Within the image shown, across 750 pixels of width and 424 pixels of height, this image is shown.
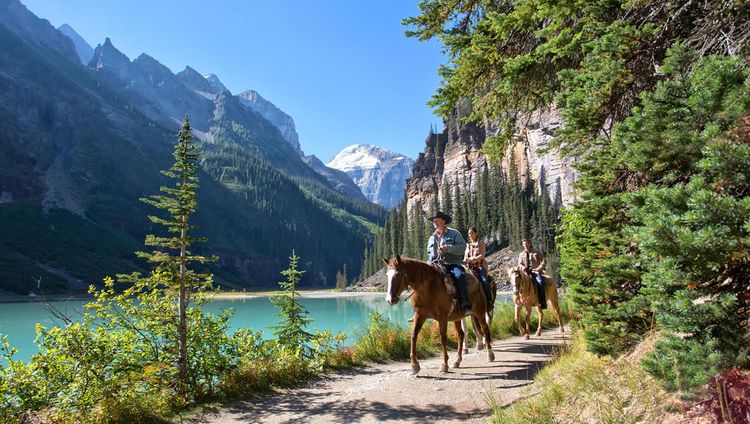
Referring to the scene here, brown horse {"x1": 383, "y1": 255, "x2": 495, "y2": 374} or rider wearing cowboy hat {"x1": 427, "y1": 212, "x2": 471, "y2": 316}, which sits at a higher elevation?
rider wearing cowboy hat {"x1": 427, "y1": 212, "x2": 471, "y2": 316}

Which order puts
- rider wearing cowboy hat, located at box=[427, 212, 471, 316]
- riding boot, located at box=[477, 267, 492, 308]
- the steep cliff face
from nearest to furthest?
rider wearing cowboy hat, located at box=[427, 212, 471, 316], riding boot, located at box=[477, 267, 492, 308], the steep cliff face

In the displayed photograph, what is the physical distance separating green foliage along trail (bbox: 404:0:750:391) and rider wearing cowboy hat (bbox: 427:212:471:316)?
1.94 meters

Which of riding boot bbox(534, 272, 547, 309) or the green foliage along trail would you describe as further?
riding boot bbox(534, 272, 547, 309)

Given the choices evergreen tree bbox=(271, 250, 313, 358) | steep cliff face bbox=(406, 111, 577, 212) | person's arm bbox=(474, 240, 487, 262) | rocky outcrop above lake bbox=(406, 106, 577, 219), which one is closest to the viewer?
evergreen tree bbox=(271, 250, 313, 358)

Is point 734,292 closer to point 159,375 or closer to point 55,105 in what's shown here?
point 159,375

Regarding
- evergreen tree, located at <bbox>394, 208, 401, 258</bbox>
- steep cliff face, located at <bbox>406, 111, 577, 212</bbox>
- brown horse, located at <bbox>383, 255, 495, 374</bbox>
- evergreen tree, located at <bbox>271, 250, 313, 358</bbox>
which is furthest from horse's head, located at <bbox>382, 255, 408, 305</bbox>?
evergreen tree, located at <bbox>394, 208, 401, 258</bbox>

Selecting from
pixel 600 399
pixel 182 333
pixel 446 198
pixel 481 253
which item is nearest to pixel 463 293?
pixel 481 253

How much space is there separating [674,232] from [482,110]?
242 inches

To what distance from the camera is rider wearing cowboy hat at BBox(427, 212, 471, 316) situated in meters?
8.48

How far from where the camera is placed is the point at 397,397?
6.80 m

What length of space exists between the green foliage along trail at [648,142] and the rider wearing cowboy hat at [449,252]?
76.2 inches

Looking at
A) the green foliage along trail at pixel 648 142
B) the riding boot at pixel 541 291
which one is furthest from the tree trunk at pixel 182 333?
the riding boot at pixel 541 291

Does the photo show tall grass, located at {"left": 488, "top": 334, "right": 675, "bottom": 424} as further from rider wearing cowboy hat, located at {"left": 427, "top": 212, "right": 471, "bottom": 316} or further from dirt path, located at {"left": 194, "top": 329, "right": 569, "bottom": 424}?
rider wearing cowboy hat, located at {"left": 427, "top": 212, "right": 471, "bottom": 316}

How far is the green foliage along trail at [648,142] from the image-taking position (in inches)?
103
